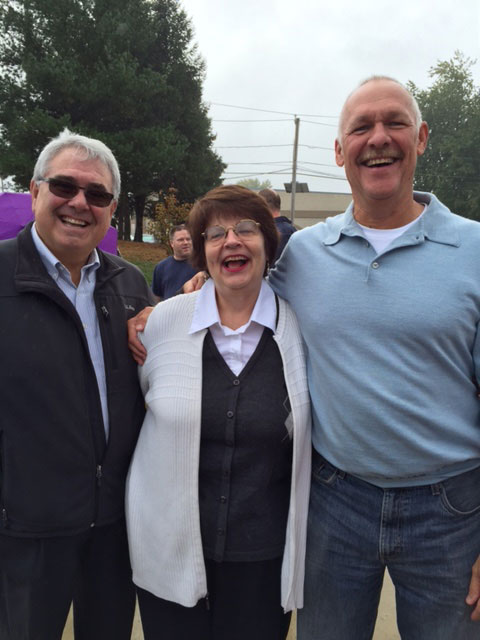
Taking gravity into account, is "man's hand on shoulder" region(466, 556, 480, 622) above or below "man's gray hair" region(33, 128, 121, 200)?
below

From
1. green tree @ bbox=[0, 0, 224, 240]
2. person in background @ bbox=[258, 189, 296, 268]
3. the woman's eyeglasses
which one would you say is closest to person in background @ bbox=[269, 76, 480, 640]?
the woman's eyeglasses

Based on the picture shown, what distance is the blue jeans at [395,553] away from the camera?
1763mm

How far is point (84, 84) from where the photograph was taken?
58.4ft

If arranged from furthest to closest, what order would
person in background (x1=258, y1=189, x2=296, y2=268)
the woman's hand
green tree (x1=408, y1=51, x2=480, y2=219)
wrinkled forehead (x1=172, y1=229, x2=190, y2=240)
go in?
green tree (x1=408, y1=51, x2=480, y2=219) → wrinkled forehead (x1=172, y1=229, x2=190, y2=240) → person in background (x1=258, y1=189, x2=296, y2=268) → the woman's hand

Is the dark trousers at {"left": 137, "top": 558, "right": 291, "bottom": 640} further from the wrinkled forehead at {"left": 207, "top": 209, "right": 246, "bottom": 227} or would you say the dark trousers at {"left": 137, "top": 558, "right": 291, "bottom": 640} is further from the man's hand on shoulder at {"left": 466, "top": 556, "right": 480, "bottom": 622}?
the wrinkled forehead at {"left": 207, "top": 209, "right": 246, "bottom": 227}

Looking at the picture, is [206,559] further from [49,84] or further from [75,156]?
[49,84]

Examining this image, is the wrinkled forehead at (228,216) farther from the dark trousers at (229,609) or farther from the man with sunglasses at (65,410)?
the dark trousers at (229,609)

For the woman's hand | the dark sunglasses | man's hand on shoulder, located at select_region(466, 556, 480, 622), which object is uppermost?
the dark sunglasses

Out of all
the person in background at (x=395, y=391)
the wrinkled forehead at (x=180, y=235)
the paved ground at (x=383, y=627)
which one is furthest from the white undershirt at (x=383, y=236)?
the wrinkled forehead at (x=180, y=235)

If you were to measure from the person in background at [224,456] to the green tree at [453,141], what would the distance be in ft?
123

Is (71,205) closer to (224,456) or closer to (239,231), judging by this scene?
(239,231)

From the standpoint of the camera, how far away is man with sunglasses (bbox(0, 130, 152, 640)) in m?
1.85

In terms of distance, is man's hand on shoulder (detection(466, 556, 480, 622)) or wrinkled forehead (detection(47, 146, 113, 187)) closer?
man's hand on shoulder (detection(466, 556, 480, 622))

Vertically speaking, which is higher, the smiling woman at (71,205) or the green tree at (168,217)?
the smiling woman at (71,205)
